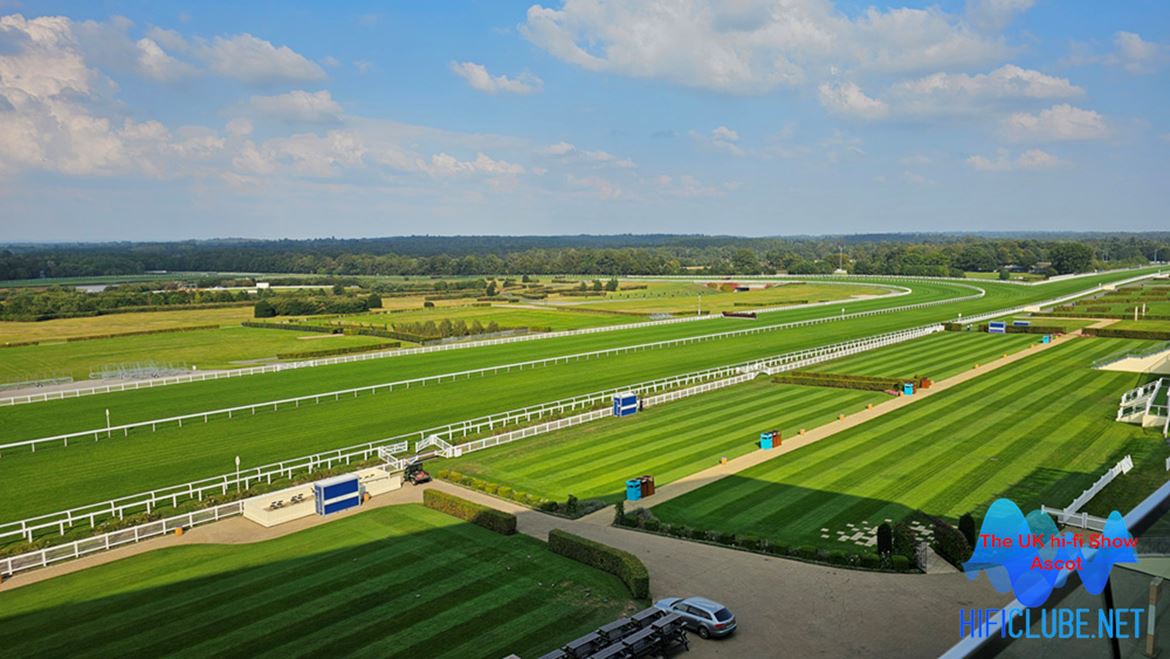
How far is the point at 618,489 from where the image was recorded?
113 feet

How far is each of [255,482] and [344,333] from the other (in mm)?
64973

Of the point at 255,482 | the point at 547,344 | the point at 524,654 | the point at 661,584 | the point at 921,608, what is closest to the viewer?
the point at 524,654

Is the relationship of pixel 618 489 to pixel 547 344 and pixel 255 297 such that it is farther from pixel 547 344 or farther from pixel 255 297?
pixel 255 297

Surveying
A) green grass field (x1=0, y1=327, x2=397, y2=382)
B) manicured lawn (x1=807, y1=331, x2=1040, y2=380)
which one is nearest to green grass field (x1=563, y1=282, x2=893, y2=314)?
manicured lawn (x1=807, y1=331, x2=1040, y2=380)

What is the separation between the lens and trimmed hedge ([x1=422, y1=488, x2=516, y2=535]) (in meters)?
28.7

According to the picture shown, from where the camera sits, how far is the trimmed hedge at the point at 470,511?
28672mm

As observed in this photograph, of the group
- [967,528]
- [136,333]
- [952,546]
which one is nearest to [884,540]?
[952,546]

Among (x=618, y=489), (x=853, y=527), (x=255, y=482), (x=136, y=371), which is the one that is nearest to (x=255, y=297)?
(x=136, y=371)

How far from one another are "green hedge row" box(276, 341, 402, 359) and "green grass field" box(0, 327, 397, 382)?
136cm

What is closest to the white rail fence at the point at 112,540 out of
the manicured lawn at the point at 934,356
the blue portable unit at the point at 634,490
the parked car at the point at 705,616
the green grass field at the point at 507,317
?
the blue portable unit at the point at 634,490

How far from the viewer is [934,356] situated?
233 feet

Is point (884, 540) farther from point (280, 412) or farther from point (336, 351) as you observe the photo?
point (336, 351)

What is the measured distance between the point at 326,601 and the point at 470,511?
8124mm

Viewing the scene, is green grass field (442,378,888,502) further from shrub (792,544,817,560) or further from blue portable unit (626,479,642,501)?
shrub (792,544,817,560)
